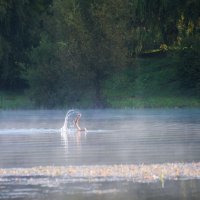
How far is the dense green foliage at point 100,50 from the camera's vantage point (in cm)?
4806

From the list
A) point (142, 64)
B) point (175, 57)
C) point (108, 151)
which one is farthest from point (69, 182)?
point (142, 64)

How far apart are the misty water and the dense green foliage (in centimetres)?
1283

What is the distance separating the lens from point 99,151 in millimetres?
19688

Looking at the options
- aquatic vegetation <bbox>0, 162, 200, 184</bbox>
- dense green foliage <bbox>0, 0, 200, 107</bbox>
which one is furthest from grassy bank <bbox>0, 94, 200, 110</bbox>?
aquatic vegetation <bbox>0, 162, 200, 184</bbox>

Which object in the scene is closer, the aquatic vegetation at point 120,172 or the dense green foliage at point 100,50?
the aquatic vegetation at point 120,172

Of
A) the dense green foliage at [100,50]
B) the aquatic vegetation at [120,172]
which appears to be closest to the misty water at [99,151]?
the aquatic vegetation at [120,172]

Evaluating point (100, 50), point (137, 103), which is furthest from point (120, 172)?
point (100, 50)

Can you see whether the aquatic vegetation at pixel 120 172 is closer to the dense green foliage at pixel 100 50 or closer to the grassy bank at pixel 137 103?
the grassy bank at pixel 137 103

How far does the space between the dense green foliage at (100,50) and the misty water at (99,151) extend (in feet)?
42.1

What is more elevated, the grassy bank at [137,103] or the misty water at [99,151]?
the misty water at [99,151]

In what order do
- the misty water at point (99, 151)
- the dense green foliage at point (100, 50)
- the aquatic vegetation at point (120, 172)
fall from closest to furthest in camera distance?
the misty water at point (99, 151), the aquatic vegetation at point (120, 172), the dense green foliage at point (100, 50)

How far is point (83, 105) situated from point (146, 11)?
8.59m

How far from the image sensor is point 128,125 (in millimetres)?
30500

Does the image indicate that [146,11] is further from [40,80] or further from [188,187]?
[188,187]
